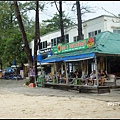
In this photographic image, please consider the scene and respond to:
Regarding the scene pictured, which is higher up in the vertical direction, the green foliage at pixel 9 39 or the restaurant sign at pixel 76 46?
the green foliage at pixel 9 39

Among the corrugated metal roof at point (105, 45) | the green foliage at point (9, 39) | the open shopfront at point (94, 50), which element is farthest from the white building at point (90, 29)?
the corrugated metal roof at point (105, 45)

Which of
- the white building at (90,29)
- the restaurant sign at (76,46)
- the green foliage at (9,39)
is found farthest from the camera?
the green foliage at (9,39)

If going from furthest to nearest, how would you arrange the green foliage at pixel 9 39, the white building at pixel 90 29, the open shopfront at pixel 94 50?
the green foliage at pixel 9 39
the white building at pixel 90 29
the open shopfront at pixel 94 50

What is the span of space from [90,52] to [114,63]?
22.9 feet

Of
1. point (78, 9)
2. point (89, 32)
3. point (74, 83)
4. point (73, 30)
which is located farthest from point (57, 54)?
point (73, 30)

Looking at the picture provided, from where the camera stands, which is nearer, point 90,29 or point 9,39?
point 90,29

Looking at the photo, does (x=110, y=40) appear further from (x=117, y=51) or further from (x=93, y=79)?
(x=93, y=79)

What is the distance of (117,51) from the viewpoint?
16375mm

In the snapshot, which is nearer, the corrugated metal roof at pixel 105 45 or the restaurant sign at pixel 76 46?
the corrugated metal roof at pixel 105 45

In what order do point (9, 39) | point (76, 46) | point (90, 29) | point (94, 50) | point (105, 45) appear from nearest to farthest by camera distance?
point (94, 50)
point (105, 45)
point (76, 46)
point (90, 29)
point (9, 39)

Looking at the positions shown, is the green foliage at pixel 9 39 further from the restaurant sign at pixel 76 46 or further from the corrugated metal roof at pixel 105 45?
the corrugated metal roof at pixel 105 45

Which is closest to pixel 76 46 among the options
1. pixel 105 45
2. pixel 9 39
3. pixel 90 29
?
pixel 105 45

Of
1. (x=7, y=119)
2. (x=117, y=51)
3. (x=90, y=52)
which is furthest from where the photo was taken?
(x=117, y=51)

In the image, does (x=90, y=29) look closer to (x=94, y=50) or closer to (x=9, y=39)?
(x=9, y=39)
